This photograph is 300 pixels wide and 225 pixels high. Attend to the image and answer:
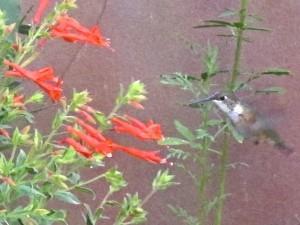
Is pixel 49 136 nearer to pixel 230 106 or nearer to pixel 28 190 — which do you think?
pixel 28 190

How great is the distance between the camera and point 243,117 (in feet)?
11.8

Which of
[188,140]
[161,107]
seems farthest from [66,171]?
[161,107]

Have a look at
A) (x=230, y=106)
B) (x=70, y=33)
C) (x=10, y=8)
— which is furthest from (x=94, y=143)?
(x=230, y=106)

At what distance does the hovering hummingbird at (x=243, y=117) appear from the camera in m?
3.60

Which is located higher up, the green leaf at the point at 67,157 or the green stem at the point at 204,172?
the green leaf at the point at 67,157

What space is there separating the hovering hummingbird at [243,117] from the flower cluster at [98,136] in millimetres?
845

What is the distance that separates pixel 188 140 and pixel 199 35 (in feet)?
1.97

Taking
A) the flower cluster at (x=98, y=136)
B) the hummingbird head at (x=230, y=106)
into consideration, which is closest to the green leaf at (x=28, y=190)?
the flower cluster at (x=98, y=136)

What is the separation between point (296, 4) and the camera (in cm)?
443

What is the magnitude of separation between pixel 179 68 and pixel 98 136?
6.56ft

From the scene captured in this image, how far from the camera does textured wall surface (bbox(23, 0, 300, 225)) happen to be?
4.46 metres

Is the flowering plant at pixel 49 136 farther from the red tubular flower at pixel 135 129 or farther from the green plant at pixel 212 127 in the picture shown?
the green plant at pixel 212 127

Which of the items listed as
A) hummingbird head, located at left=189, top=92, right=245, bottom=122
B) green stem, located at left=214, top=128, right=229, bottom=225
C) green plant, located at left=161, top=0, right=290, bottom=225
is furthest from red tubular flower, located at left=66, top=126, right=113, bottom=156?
green stem, located at left=214, top=128, right=229, bottom=225

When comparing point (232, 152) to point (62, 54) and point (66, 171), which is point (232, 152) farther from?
point (66, 171)
